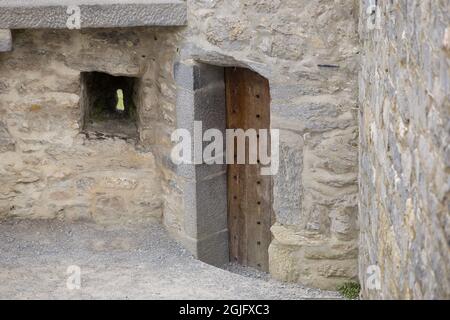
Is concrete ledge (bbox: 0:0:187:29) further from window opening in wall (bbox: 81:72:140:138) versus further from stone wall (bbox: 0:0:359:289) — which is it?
window opening in wall (bbox: 81:72:140:138)

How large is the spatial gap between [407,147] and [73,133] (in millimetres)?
3436

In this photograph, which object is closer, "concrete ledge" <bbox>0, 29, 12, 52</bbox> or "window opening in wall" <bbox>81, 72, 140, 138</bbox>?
"concrete ledge" <bbox>0, 29, 12, 52</bbox>

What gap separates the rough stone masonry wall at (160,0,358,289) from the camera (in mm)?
5625

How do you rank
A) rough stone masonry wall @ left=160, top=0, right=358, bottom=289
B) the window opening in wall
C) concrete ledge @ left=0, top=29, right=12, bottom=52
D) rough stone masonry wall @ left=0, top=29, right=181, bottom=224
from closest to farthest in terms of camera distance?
1. rough stone masonry wall @ left=160, top=0, right=358, bottom=289
2. concrete ledge @ left=0, top=29, right=12, bottom=52
3. rough stone masonry wall @ left=0, top=29, right=181, bottom=224
4. the window opening in wall

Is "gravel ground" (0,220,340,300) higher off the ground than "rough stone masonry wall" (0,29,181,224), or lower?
lower

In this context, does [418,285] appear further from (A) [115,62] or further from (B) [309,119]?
(A) [115,62]

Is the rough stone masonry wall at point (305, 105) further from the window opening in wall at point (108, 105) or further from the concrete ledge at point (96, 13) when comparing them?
the window opening in wall at point (108, 105)

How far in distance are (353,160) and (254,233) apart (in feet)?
4.10

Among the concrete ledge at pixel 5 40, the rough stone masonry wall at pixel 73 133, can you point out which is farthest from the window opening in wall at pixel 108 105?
the concrete ledge at pixel 5 40

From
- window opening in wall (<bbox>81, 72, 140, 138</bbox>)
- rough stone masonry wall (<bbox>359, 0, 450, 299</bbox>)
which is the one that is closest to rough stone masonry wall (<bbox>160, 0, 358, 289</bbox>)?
rough stone masonry wall (<bbox>359, 0, 450, 299</bbox>)

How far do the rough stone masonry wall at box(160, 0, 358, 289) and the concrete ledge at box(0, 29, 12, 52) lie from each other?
1171 mm

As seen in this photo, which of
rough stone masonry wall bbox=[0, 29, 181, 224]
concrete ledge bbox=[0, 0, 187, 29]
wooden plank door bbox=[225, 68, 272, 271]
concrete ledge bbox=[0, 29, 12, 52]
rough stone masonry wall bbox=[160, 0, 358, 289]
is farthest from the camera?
rough stone masonry wall bbox=[0, 29, 181, 224]

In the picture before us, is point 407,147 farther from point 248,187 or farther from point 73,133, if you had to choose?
point 73,133
